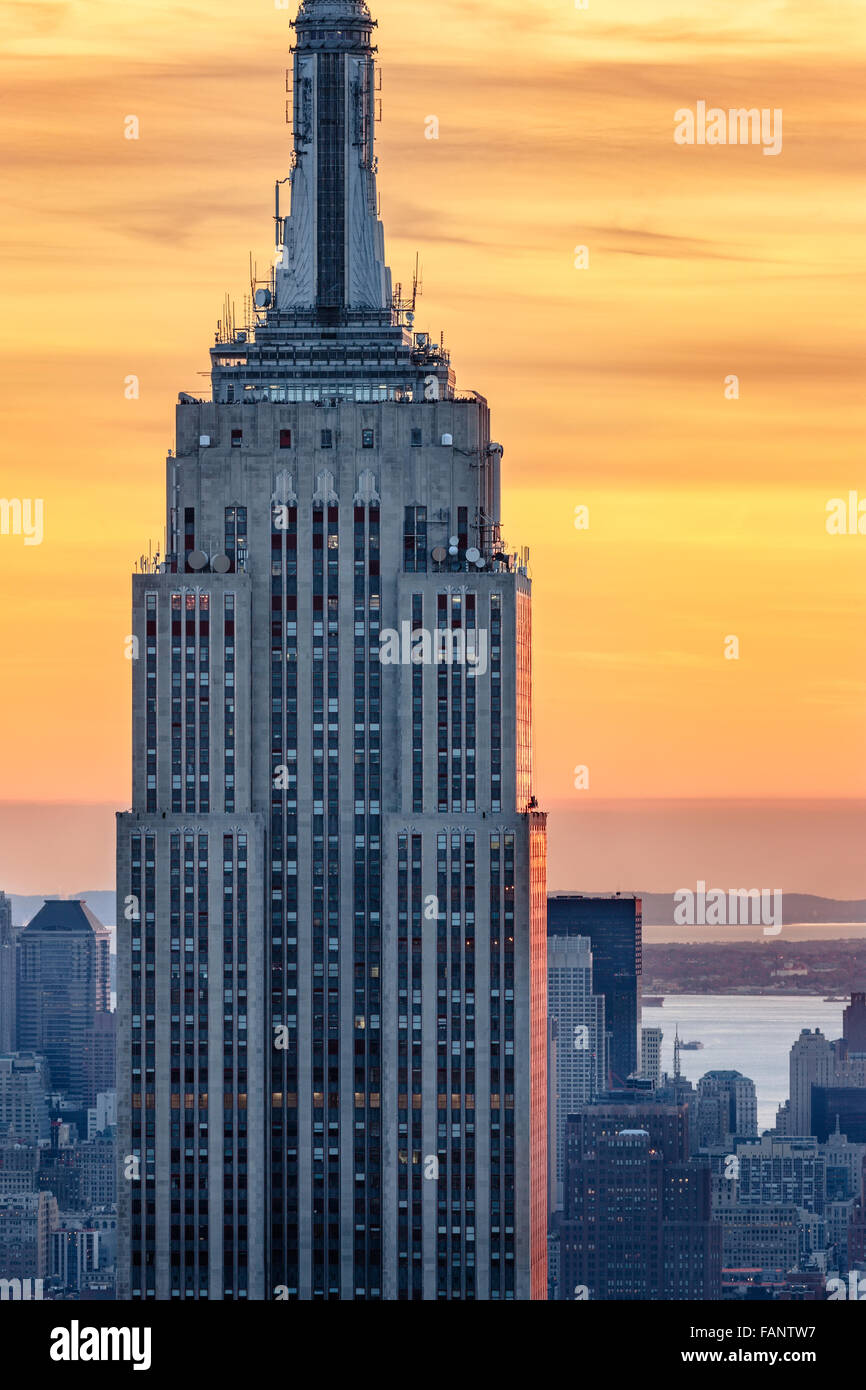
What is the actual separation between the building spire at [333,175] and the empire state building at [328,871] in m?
7.97

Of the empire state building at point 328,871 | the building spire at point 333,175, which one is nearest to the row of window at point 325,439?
the empire state building at point 328,871

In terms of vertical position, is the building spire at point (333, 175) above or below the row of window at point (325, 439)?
above

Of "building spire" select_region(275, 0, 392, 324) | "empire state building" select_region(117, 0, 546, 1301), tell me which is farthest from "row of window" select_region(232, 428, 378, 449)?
"building spire" select_region(275, 0, 392, 324)

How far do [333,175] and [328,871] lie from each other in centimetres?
3677

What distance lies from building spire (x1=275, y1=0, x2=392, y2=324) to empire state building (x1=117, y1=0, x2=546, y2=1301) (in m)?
7.97

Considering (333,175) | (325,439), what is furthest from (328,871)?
(333,175)

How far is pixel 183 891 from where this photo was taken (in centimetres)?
12950

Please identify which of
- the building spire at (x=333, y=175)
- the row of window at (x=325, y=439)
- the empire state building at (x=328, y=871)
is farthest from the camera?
the building spire at (x=333, y=175)

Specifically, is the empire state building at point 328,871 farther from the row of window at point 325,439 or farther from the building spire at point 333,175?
the building spire at point 333,175

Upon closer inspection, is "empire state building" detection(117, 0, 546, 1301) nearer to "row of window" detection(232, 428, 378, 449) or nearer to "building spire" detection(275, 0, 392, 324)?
"row of window" detection(232, 428, 378, 449)

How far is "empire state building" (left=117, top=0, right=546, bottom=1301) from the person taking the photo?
420 ft

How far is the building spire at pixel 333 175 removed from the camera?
133875 millimetres

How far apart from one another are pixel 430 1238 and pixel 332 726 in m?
26.0
